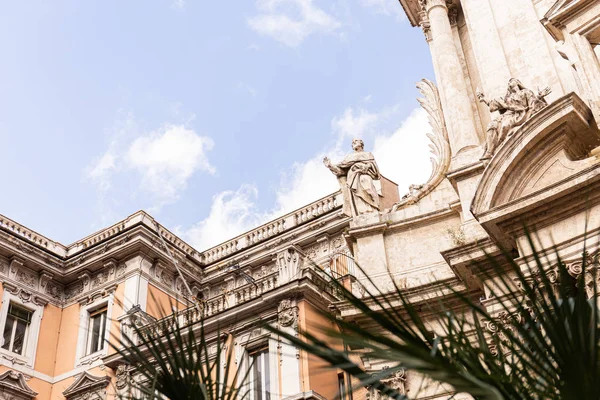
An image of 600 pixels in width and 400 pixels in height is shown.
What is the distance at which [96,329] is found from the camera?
22859 millimetres

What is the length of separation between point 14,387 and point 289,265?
9.48 metres

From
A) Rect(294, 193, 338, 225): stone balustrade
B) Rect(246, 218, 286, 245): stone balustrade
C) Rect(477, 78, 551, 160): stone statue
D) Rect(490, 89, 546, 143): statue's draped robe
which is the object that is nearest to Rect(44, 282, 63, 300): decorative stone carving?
Rect(246, 218, 286, 245): stone balustrade

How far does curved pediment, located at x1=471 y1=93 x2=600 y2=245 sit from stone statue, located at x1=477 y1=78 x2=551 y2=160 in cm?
Result: 49

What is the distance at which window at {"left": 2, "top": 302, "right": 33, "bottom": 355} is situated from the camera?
2277cm

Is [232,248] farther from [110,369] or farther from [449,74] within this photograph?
[449,74]

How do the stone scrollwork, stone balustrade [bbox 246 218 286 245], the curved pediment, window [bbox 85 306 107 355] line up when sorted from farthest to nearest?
1. stone balustrade [bbox 246 218 286 245]
2. window [bbox 85 306 107 355]
3. the curved pediment
4. the stone scrollwork

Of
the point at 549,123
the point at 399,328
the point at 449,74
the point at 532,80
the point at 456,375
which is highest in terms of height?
the point at 449,74

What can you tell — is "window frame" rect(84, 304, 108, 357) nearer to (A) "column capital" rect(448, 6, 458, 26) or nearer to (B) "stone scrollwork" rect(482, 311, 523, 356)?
(A) "column capital" rect(448, 6, 458, 26)

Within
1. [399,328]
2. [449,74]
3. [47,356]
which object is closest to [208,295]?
[47,356]

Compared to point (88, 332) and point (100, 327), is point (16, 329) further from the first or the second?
point (100, 327)

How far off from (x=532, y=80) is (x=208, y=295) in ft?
47.7

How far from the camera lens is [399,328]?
3.39 meters

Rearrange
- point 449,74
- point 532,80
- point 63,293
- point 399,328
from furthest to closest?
point 63,293
point 449,74
point 532,80
point 399,328

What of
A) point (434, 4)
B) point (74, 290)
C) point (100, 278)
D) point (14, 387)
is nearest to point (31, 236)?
point (74, 290)
